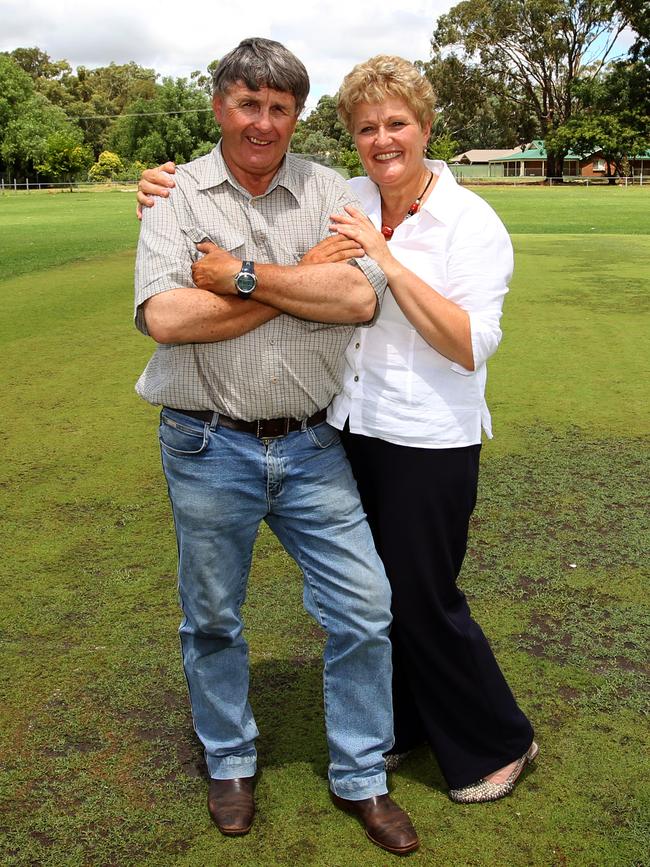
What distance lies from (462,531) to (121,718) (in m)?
1.33

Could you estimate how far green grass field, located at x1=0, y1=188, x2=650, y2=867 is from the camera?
8.80ft

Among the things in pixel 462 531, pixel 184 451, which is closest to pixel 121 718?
pixel 184 451

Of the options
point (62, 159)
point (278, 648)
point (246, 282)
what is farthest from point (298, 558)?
point (62, 159)

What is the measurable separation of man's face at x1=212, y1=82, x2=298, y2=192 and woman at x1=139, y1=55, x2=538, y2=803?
22 centimetres

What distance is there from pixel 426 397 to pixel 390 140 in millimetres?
711

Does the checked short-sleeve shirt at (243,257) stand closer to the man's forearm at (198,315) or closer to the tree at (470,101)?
the man's forearm at (198,315)

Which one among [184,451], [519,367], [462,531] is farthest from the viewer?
[519,367]

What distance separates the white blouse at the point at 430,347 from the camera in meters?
2.61

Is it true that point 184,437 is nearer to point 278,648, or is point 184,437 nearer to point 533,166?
point 278,648

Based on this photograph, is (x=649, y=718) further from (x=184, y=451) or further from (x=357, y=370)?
(x=184, y=451)

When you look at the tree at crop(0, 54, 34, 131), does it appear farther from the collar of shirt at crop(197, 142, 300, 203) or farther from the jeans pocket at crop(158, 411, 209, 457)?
the jeans pocket at crop(158, 411, 209, 457)

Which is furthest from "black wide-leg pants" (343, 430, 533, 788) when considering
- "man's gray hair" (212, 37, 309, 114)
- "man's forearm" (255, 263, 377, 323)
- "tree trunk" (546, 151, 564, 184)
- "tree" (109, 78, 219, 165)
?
"tree" (109, 78, 219, 165)

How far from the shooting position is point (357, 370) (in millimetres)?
2744

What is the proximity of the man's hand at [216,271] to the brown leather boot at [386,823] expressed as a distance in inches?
57.2
